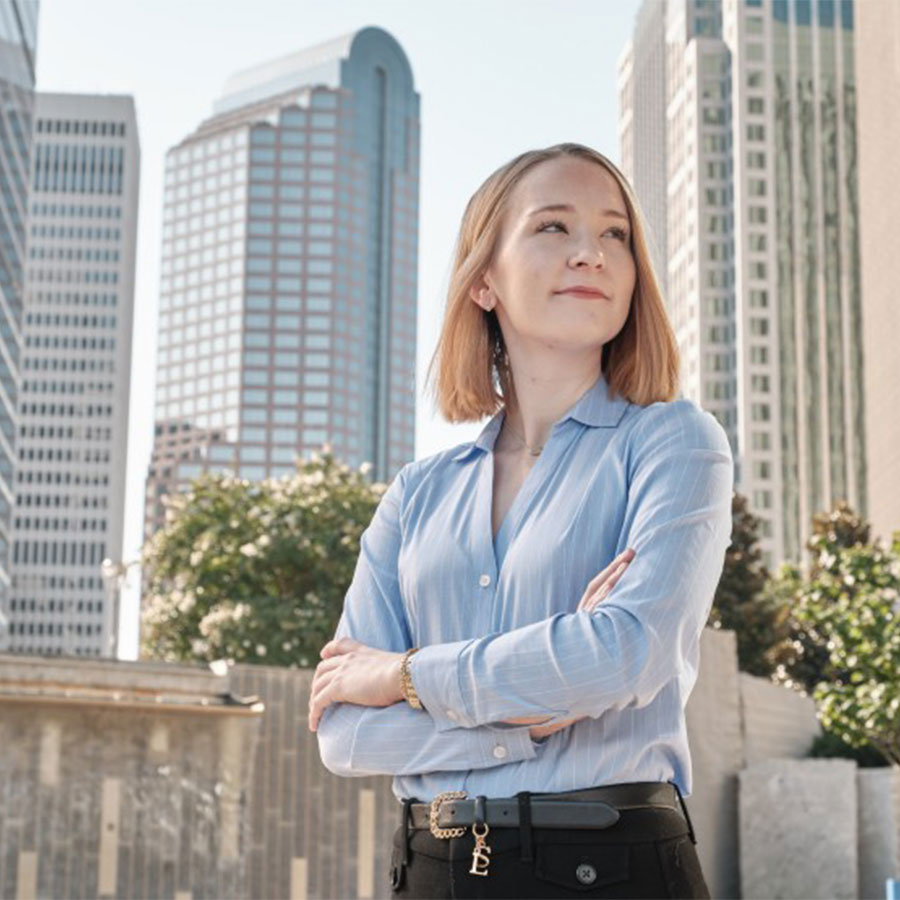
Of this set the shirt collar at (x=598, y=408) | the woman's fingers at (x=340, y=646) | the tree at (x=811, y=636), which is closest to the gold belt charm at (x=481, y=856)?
the woman's fingers at (x=340, y=646)

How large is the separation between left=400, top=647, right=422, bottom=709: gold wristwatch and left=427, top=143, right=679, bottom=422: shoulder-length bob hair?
41 cm

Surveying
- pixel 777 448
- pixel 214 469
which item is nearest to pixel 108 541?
pixel 214 469

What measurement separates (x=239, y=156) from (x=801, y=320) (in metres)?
52.0

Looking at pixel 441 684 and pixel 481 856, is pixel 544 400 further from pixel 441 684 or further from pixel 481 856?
pixel 481 856

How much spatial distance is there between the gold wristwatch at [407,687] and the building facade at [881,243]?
51300mm

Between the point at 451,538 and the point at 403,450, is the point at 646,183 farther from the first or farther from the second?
the point at 451,538

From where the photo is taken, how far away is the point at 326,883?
14883 mm

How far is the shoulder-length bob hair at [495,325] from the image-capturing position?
1972mm

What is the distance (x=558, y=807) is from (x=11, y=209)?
237 feet

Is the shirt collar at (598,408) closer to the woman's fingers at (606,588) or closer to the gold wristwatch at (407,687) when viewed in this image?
the woman's fingers at (606,588)

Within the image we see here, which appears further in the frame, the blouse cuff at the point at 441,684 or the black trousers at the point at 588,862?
the blouse cuff at the point at 441,684

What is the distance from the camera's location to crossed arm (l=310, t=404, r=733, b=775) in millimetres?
1703

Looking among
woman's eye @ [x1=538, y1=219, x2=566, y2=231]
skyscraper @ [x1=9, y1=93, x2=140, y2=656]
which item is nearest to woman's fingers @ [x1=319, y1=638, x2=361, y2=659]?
woman's eye @ [x1=538, y1=219, x2=566, y2=231]

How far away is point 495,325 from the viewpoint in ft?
7.11
